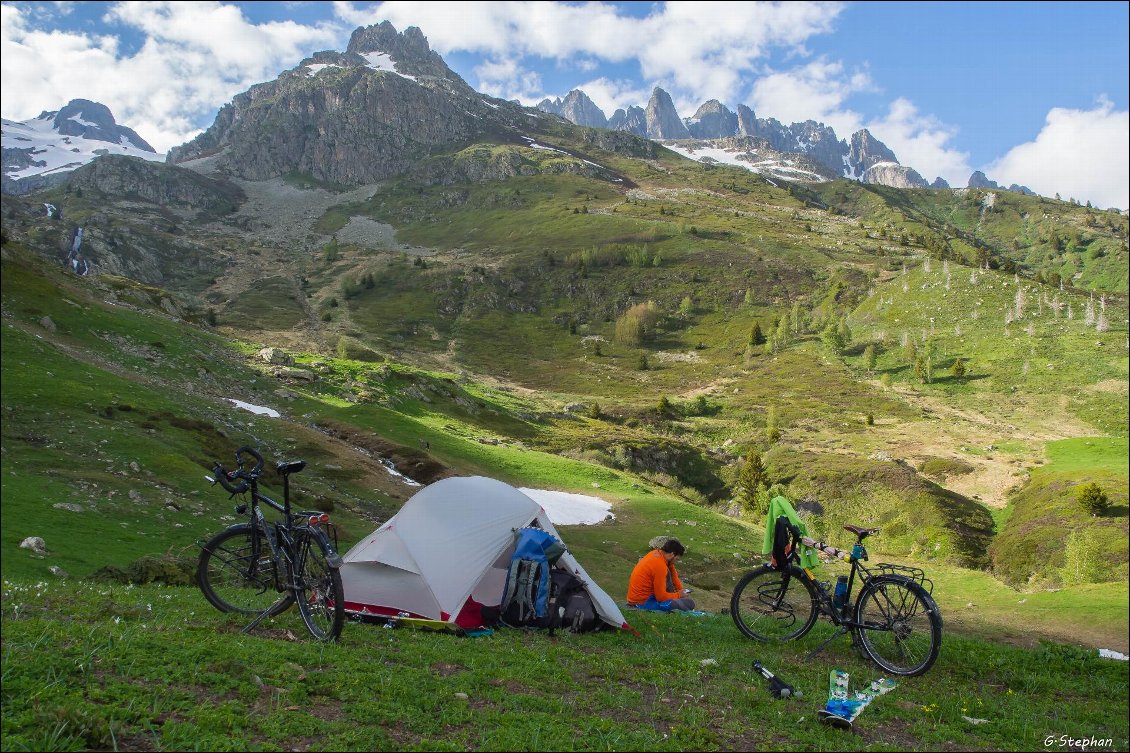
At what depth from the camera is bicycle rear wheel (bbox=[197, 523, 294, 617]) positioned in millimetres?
11367

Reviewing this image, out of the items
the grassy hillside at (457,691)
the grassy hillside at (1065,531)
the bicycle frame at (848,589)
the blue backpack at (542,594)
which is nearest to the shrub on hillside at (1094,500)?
the grassy hillside at (1065,531)

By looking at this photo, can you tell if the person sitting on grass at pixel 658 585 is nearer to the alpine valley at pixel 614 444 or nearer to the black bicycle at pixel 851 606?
the alpine valley at pixel 614 444

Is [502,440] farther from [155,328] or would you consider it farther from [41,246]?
[41,246]

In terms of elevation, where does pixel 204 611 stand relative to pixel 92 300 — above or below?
below

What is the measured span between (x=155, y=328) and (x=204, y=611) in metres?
51.0

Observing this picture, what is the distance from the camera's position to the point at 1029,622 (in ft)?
91.9

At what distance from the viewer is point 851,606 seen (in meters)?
12.2

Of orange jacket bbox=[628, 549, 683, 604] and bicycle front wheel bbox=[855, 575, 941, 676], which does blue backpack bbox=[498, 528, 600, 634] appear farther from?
bicycle front wheel bbox=[855, 575, 941, 676]

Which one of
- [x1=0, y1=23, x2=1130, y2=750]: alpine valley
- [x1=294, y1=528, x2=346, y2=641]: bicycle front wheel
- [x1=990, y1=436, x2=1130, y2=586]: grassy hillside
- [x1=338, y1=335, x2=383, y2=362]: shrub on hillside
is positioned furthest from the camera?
[x1=338, y1=335, x2=383, y2=362]: shrub on hillside

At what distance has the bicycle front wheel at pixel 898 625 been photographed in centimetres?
1127

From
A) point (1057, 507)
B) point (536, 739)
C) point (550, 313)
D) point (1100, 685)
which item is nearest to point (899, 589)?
point (1100, 685)

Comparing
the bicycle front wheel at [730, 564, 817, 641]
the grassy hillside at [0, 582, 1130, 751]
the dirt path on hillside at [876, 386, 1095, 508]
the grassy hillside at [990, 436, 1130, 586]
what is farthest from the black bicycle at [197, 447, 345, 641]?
the dirt path on hillside at [876, 386, 1095, 508]

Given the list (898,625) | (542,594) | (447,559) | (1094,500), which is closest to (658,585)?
(542,594)

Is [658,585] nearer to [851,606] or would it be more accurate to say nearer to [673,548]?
[673,548]
